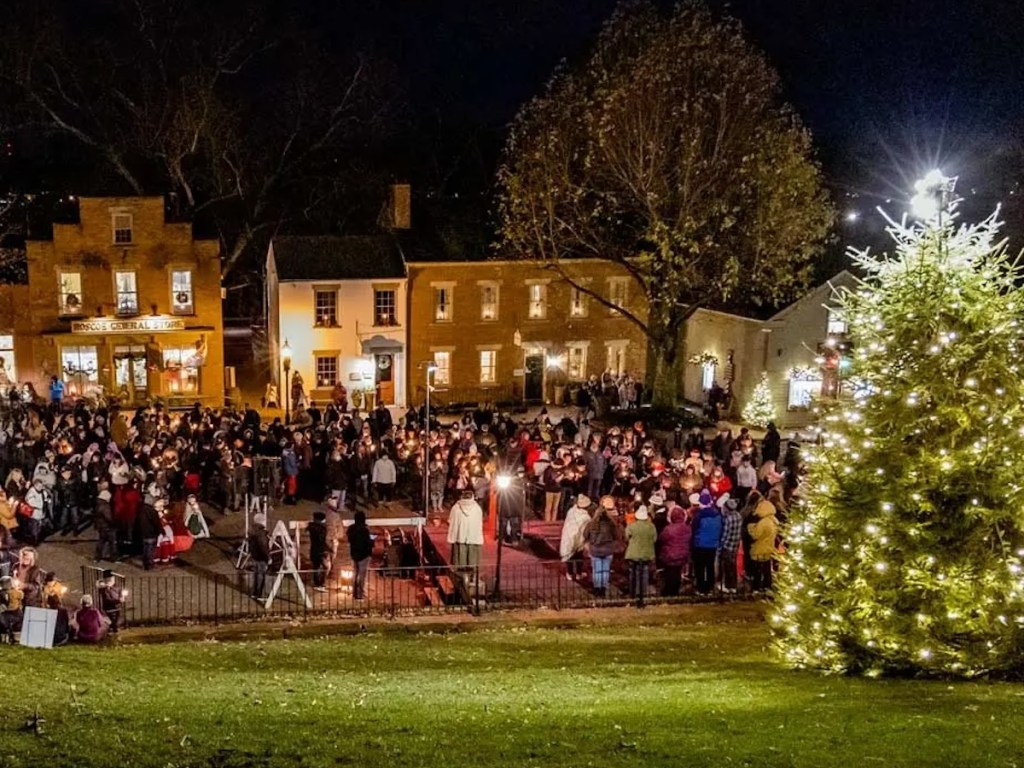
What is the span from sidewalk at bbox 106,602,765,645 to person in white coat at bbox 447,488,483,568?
139 cm

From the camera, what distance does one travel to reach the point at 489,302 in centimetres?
3897

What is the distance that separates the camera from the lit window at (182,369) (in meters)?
36.7

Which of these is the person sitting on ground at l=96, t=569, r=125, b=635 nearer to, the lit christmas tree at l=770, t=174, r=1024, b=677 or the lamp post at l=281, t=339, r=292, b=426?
the lit christmas tree at l=770, t=174, r=1024, b=677

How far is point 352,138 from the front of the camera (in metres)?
53.3

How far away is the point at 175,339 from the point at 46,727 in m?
28.3

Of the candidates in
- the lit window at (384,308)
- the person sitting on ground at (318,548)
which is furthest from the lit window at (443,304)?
the person sitting on ground at (318,548)

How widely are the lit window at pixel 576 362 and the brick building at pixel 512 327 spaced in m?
0.04

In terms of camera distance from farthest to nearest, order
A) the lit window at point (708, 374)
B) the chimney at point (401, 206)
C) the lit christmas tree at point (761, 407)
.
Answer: the chimney at point (401, 206) < the lit window at point (708, 374) < the lit christmas tree at point (761, 407)

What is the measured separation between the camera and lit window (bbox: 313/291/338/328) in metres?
37.4

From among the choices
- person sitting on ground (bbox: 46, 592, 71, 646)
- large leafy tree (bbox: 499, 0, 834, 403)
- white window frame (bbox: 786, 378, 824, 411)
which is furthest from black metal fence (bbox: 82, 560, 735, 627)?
white window frame (bbox: 786, 378, 824, 411)

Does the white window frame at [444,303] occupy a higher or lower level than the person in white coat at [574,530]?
higher

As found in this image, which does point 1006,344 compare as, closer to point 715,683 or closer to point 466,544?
point 715,683

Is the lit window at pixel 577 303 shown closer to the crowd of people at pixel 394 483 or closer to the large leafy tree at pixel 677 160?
the large leafy tree at pixel 677 160

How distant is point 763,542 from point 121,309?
26226mm
